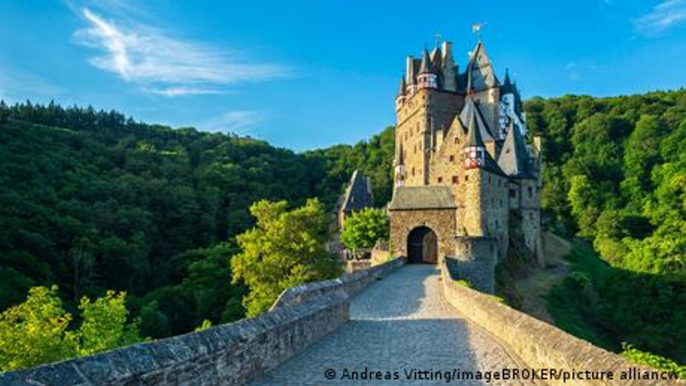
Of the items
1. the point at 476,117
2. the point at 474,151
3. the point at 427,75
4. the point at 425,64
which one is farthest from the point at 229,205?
the point at 474,151

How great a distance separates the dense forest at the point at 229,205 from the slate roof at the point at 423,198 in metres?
10.8

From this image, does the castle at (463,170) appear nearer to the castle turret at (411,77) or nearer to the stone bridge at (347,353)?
the castle turret at (411,77)

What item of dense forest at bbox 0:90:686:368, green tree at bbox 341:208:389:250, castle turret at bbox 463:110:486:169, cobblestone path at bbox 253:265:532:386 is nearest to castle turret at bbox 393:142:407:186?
green tree at bbox 341:208:389:250

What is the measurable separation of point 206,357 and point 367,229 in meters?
37.0

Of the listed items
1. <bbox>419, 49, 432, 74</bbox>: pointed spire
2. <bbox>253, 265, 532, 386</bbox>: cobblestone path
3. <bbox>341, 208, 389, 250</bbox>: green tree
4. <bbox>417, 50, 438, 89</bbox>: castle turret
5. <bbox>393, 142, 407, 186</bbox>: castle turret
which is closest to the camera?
<bbox>253, 265, 532, 386</bbox>: cobblestone path

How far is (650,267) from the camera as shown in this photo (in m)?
43.8

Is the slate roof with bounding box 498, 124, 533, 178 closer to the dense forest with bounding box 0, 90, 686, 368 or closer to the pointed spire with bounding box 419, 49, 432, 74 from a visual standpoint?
the dense forest with bounding box 0, 90, 686, 368

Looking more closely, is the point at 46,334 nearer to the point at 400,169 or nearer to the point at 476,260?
the point at 476,260

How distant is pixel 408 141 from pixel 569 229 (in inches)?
1062

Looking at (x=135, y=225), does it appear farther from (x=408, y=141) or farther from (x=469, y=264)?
(x=469, y=264)

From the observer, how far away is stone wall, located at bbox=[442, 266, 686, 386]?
519 centimetres

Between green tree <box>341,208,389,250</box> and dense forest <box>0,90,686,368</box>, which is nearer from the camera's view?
dense forest <box>0,90,686,368</box>

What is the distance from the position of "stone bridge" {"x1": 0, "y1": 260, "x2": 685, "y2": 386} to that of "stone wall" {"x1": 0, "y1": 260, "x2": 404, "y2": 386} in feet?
0.04

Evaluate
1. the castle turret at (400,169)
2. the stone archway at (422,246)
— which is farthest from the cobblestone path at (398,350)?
the castle turret at (400,169)
